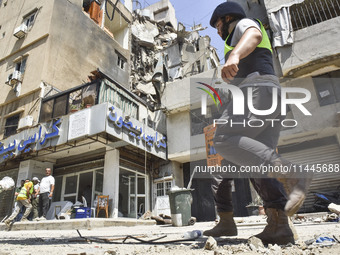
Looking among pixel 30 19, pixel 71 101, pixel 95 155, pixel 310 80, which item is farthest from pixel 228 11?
pixel 30 19

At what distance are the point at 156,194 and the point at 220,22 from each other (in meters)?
12.7

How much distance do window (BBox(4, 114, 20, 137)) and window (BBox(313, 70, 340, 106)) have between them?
52.9ft

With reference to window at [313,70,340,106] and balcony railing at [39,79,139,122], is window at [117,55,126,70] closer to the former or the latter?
balcony railing at [39,79,139,122]

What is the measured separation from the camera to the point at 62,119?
37.6 ft

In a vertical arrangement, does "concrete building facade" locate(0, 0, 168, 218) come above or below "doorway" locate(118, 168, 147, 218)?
above

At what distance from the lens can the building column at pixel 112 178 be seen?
1110 centimetres

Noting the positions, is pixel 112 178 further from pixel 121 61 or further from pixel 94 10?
pixel 94 10

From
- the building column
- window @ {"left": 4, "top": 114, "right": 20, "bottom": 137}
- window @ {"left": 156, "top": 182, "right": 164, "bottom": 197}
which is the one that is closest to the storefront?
the building column

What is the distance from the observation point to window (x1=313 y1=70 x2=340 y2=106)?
430 inches

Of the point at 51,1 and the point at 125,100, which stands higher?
the point at 51,1

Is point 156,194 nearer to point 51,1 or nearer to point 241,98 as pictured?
point 241,98

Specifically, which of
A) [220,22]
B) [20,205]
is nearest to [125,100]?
[20,205]

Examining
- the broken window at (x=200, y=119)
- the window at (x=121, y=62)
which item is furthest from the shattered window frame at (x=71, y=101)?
the window at (x=121, y=62)

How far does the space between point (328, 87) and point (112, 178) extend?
10.9m
